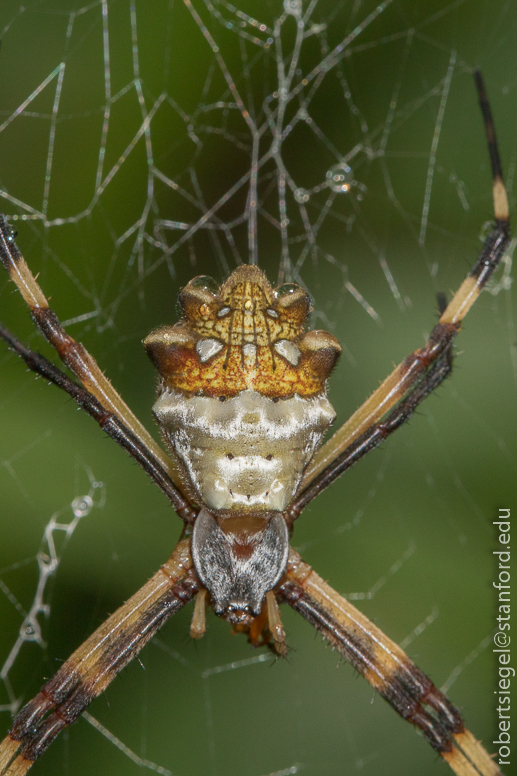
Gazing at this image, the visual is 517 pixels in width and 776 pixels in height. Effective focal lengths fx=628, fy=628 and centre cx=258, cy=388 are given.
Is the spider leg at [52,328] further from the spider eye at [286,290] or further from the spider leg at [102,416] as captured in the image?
the spider eye at [286,290]

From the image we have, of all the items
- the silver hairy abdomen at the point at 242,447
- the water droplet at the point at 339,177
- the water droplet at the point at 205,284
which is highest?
the water droplet at the point at 339,177

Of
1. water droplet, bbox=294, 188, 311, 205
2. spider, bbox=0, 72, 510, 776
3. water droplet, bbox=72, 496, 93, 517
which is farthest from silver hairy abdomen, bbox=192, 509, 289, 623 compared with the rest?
water droplet, bbox=294, 188, 311, 205

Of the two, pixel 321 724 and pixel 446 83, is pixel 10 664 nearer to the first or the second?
pixel 321 724

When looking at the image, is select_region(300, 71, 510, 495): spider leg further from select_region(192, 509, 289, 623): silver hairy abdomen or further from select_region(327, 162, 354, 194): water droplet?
select_region(327, 162, 354, 194): water droplet

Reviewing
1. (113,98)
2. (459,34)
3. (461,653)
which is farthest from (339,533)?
(459,34)

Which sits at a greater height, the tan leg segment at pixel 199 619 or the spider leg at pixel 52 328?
the spider leg at pixel 52 328

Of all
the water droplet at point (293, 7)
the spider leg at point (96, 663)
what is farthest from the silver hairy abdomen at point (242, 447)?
the water droplet at point (293, 7)
